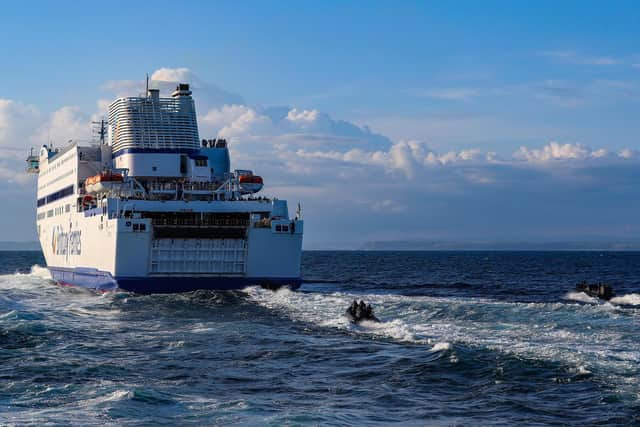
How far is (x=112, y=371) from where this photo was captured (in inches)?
993

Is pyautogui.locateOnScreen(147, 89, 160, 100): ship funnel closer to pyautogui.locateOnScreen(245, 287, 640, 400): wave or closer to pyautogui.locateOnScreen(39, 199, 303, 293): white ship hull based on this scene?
pyautogui.locateOnScreen(39, 199, 303, 293): white ship hull

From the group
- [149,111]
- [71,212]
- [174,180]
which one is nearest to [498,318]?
[174,180]

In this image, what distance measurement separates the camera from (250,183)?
53594 millimetres

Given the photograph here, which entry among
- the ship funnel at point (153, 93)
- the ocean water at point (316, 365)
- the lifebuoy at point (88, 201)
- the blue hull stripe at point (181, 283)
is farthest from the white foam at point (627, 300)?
the lifebuoy at point (88, 201)

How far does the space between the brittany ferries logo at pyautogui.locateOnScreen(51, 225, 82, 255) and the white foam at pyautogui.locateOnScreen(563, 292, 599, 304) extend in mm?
35230

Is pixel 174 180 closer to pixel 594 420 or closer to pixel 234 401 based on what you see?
pixel 234 401

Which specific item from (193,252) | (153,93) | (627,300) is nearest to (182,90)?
(153,93)

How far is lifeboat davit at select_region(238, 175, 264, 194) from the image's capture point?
53438mm

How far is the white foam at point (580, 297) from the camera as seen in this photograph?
184ft

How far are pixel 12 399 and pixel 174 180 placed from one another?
120 feet

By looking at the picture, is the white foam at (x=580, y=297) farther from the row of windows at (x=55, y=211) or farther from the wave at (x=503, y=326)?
the row of windows at (x=55, y=211)

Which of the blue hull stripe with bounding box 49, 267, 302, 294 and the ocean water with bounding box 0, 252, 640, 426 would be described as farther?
the blue hull stripe with bounding box 49, 267, 302, 294

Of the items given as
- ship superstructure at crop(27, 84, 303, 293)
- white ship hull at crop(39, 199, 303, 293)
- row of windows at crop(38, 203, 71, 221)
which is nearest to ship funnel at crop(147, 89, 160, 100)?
ship superstructure at crop(27, 84, 303, 293)

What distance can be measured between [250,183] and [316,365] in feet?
93.4
